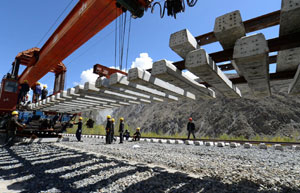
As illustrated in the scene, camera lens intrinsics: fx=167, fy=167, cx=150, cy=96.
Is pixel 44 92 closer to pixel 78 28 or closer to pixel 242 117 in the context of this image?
pixel 78 28

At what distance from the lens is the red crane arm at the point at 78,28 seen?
21.2 ft

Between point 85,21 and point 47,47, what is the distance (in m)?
4.16

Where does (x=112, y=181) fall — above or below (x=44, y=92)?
below

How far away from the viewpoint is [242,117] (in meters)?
23.2

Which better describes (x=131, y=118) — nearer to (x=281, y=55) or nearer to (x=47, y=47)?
→ (x=47, y=47)

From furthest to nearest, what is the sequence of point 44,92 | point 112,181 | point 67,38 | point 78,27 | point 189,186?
point 44,92 < point 67,38 < point 78,27 < point 112,181 < point 189,186

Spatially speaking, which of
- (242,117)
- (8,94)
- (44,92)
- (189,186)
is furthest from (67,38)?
(242,117)

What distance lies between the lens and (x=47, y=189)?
282 centimetres

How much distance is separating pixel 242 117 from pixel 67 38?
76.7 ft

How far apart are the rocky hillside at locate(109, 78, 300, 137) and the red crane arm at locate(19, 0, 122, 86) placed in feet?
67.3

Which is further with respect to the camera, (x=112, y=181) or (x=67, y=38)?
(x=67, y=38)

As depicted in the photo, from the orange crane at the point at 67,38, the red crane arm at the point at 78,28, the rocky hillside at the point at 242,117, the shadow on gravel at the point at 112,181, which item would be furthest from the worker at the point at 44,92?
the rocky hillside at the point at 242,117

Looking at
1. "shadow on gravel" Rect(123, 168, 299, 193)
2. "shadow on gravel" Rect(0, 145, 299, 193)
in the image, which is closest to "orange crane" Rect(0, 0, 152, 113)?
"shadow on gravel" Rect(0, 145, 299, 193)

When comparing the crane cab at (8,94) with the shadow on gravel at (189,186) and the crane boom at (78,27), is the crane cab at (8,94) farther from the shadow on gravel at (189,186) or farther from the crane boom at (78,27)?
the shadow on gravel at (189,186)
